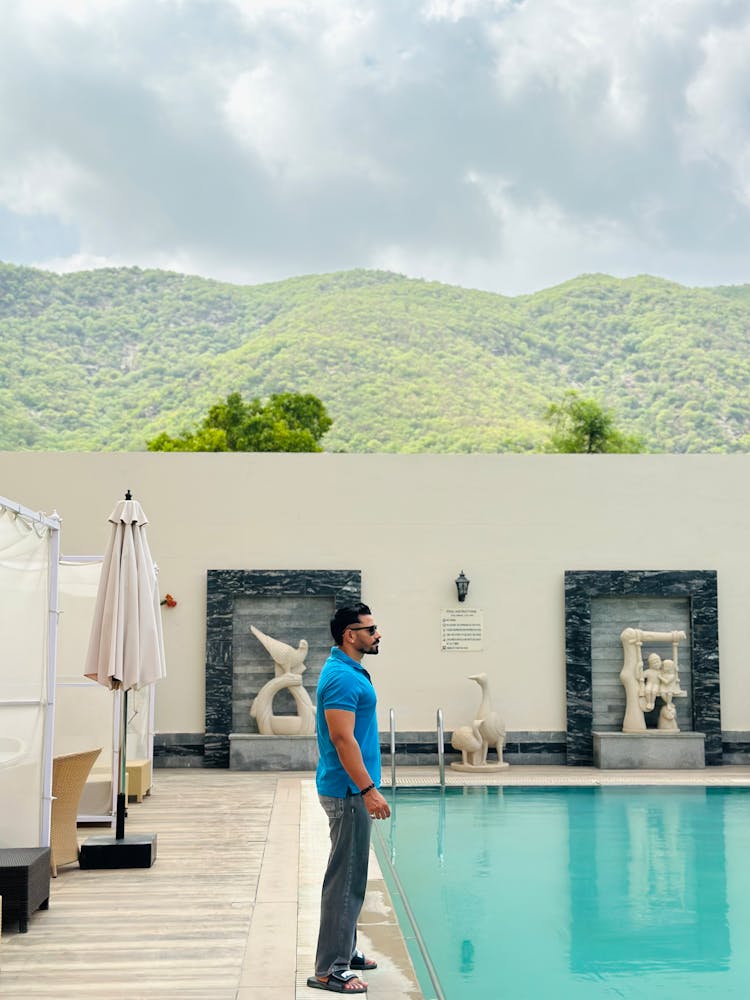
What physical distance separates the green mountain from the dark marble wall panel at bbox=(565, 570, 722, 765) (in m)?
30.2

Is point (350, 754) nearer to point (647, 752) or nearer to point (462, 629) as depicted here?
point (462, 629)

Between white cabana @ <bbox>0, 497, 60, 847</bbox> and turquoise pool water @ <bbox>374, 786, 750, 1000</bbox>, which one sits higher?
white cabana @ <bbox>0, 497, 60, 847</bbox>

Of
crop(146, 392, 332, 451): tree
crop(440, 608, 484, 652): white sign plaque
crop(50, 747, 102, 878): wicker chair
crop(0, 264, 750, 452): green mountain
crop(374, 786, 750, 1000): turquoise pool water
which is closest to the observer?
crop(374, 786, 750, 1000): turquoise pool water

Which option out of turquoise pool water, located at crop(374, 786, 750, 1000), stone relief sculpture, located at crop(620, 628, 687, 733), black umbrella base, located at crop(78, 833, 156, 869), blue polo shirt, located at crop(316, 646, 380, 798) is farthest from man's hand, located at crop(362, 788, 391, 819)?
stone relief sculpture, located at crop(620, 628, 687, 733)

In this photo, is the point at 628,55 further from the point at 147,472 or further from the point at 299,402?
the point at 147,472

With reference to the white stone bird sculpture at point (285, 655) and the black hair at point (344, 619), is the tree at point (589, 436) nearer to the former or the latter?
the white stone bird sculpture at point (285, 655)

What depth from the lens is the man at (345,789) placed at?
4.32 meters

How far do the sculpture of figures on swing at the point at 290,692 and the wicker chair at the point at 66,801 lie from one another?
529cm

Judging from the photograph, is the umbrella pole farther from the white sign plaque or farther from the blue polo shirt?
the white sign plaque

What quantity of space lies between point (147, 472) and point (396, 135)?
159ft

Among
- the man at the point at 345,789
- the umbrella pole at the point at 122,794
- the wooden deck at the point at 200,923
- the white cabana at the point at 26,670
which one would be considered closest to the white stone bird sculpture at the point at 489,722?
the wooden deck at the point at 200,923

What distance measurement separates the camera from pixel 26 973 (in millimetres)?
4785

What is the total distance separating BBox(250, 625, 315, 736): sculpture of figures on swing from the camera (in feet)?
40.6

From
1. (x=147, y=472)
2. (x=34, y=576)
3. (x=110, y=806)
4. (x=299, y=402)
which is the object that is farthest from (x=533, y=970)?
(x=299, y=402)
